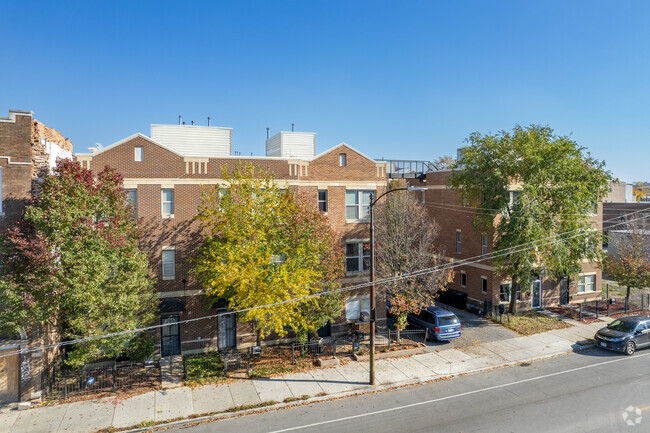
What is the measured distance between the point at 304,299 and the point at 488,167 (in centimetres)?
1495

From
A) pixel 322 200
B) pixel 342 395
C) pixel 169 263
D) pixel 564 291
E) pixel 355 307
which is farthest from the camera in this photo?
pixel 564 291

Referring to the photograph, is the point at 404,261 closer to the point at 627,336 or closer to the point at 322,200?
the point at 322,200

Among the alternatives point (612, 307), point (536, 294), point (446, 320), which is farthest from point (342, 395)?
point (612, 307)

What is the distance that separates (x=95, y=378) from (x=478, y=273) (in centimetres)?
2383

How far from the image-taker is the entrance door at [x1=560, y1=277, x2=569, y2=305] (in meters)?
29.7

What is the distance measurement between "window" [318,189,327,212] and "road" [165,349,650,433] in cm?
1078

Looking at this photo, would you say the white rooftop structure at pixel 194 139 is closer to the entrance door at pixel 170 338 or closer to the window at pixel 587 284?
the entrance door at pixel 170 338

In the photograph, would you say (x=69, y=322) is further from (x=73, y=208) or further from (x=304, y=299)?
(x=304, y=299)

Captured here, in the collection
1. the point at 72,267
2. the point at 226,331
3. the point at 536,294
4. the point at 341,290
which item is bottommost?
the point at 226,331

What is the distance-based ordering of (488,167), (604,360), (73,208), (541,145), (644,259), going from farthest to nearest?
(644,259) < (488,167) < (541,145) < (604,360) < (73,208)

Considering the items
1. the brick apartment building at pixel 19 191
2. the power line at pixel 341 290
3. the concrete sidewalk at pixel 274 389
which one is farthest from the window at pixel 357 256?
the brick apartment building at pixel 19 191

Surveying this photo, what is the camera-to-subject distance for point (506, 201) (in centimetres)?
2400

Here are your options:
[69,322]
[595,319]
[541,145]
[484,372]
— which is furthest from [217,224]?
[595,319]

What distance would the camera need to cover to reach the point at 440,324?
70.9 ft
